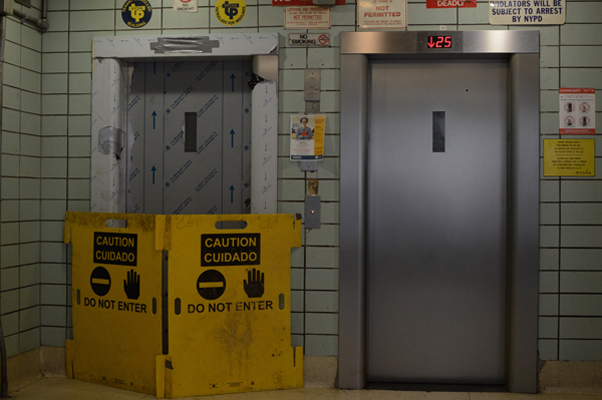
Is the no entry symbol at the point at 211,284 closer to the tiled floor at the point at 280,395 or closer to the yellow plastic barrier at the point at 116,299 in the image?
the yellow plastic barrier at the point at 116,299

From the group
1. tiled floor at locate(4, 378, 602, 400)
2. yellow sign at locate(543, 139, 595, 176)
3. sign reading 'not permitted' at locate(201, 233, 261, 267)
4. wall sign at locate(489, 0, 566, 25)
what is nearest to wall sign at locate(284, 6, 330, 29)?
wall sign at locate(489, 0, 566, 25)

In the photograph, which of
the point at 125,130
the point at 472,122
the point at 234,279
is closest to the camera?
the point at 234,279

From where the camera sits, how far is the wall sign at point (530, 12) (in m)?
2.80

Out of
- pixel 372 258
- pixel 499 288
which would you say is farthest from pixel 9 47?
pixel 499 288

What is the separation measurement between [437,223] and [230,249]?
137cm

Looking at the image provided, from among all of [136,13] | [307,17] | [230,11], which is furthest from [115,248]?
[307,17]

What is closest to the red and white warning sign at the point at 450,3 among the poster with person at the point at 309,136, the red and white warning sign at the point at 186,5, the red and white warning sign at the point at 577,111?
the red and white warning sign at the point at 577,111

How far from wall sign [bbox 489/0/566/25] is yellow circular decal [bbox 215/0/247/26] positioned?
1623 mm

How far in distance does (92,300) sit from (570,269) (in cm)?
307

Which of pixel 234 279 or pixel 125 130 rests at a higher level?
pixel 125 130

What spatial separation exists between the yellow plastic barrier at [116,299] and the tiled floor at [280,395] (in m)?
0.08

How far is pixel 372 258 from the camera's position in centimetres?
298

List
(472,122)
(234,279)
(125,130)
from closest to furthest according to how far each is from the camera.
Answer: (234,279)
(472,122)
(125,130)

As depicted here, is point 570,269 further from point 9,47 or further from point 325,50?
point 9,47
